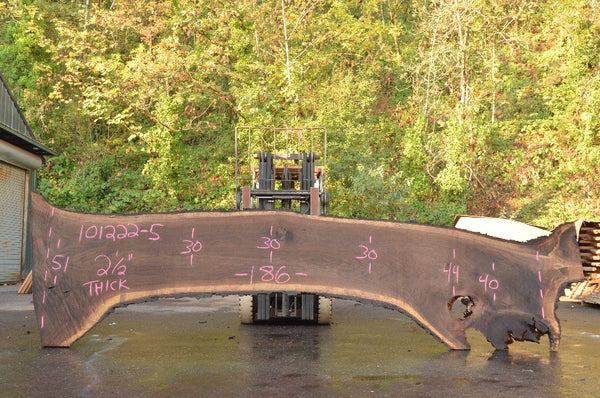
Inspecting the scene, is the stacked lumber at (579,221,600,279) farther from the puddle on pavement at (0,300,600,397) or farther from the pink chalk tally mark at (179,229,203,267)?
the pink chalk tally mark at (179,229,203,267)

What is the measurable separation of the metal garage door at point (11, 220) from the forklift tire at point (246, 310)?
14.0 meters

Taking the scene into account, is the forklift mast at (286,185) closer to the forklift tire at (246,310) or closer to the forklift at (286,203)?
the forklift at (286,203)

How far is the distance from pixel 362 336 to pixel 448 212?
19884 mm

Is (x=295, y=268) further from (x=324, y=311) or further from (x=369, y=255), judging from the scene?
(x=324, y=311)

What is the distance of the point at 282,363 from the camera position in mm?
7684

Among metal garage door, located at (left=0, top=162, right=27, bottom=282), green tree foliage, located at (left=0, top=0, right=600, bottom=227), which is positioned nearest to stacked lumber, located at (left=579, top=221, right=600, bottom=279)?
green tree foliage, located at (left=0, top=0, right=600, bottom=227)

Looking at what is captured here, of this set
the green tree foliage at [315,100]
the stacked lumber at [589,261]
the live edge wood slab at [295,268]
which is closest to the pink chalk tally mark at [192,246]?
the live edge wood slab at [295,268]

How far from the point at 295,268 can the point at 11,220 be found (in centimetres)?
1806

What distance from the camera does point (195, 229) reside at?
8562 millimetres

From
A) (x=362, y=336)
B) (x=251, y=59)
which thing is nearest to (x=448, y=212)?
(x=251, y=59)

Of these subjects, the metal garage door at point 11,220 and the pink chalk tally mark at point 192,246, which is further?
the metal garage door at point 11,220

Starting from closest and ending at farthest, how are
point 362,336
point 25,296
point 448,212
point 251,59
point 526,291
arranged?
1. point 526,291
2. point 362,336
3. point 25,296
4. point 448,212
5. point 251,59

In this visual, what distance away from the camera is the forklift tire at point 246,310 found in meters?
11.7

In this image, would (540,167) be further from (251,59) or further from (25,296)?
(25,296)
